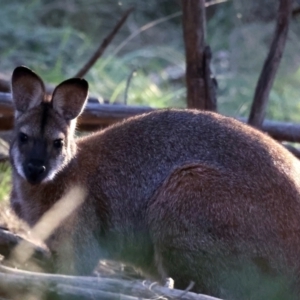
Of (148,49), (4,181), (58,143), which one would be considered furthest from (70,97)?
(148,49)

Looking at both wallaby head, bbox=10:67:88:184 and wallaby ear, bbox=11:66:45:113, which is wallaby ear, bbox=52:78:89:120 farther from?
wallaby ear, bbox=11:66:45:113

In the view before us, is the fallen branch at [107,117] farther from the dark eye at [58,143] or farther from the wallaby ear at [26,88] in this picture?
the dark eye at [58,143]

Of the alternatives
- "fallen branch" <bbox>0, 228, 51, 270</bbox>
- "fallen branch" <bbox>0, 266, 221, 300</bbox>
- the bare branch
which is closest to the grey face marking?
"fallen branch" <bbox>0, 228, 51, 270</bbox>

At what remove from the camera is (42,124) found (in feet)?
18.4

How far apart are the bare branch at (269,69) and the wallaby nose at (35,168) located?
2.71 m

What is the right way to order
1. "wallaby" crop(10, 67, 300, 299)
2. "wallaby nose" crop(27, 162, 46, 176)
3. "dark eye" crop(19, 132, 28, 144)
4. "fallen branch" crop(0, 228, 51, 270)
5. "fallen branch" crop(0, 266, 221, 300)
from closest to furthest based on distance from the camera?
"fallen branch" crop(0, 266, 221, 300)
"fallen branch" crop(0, 228, 51, 270)
"wallaby" crop(10, 67, 300, 299)
"wallaby nose" crop(27, 162, 46, 176)
"dark eye" crop(19, 132, 28, 144)

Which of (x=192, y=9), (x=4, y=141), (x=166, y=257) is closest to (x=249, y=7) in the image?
(x=192, y=9)

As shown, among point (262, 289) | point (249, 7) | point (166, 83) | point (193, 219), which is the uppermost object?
point (249, 7)

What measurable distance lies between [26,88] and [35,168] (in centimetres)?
68

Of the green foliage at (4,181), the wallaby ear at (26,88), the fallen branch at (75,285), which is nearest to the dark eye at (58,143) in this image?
the wallaby ear at (26,88)

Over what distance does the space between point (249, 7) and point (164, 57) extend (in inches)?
87.2

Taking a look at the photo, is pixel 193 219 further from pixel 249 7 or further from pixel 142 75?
pixel 142 75

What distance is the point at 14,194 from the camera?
6.00 meters

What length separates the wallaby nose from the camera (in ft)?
17.8
